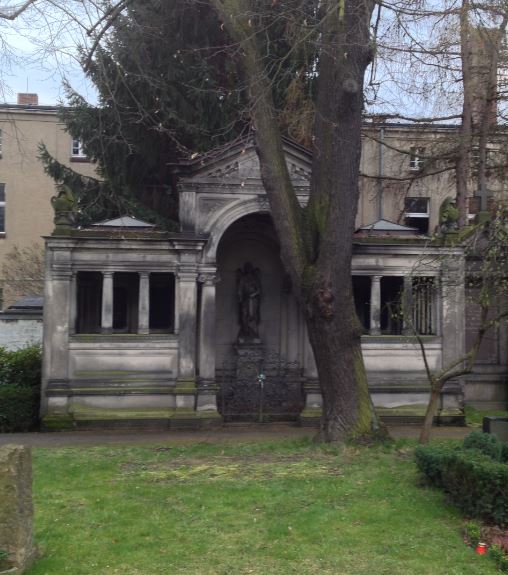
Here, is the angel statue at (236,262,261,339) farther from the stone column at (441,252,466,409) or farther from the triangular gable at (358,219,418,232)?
the stone column at (441,252,466,409)

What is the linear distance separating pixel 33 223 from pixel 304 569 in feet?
90.3

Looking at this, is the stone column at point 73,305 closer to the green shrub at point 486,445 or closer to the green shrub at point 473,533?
the green shrub at point 486,445

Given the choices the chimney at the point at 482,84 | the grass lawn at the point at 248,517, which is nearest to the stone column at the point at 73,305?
the grass lawn at the point at 248,517

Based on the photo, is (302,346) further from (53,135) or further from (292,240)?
(53,135)

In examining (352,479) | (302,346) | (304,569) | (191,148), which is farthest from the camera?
(191,148)

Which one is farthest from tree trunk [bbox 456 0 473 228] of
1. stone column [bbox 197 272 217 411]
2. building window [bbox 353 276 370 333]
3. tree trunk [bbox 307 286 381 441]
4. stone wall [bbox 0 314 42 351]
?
stone wall [bbox 0 314 42 351]

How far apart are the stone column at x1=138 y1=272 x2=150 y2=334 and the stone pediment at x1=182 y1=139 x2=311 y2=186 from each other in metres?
2.18

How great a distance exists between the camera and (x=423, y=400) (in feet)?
47.7

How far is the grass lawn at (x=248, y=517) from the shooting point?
5543 millimetres

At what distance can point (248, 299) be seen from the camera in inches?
632

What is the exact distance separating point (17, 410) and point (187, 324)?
3.69 metres

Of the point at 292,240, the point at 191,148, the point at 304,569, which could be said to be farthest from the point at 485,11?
the point at 304,569

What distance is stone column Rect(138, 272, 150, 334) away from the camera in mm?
14227

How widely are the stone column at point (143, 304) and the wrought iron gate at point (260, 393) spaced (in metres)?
2.17
